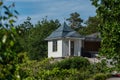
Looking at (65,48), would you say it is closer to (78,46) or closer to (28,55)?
(78,46)

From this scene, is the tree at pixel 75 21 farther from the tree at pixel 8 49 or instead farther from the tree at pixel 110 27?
the tree at pixel 8 49

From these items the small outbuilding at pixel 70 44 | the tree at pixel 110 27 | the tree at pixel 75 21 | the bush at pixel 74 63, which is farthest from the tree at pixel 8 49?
the tree at pixel 75 21

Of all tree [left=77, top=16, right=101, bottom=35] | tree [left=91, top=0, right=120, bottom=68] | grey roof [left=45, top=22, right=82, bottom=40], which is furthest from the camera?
tree [left=77, top=16, right=101, bottom=35]

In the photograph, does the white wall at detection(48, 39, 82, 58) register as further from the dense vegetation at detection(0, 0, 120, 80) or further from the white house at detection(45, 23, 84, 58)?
the dense vegetation at detection(0, 0, 120, 80)

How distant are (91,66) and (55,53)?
49.7 feet

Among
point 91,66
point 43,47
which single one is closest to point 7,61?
point 91,66

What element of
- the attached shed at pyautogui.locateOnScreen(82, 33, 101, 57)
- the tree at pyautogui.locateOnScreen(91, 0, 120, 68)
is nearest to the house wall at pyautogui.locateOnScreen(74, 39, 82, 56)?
the attached shed at pyautogui.locateOnScreen(82, 33, 101, 57)

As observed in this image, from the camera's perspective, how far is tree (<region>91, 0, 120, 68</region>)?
12.6 meters

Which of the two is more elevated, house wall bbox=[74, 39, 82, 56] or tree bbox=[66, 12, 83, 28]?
tree bbox=[66, 12, 83, 28]

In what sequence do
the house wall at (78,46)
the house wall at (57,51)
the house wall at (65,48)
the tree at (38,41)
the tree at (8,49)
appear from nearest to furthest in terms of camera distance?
the tree at (8,49) → the house wall at (65,48) → the house wall at (78,46) → the house wall at (57,51) → the tree at (38,41)

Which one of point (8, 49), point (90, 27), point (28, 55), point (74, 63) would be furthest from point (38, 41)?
point (8, 49)

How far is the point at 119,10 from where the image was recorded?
490 inches

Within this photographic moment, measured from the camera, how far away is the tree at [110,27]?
1258cm

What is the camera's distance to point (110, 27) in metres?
12.7
